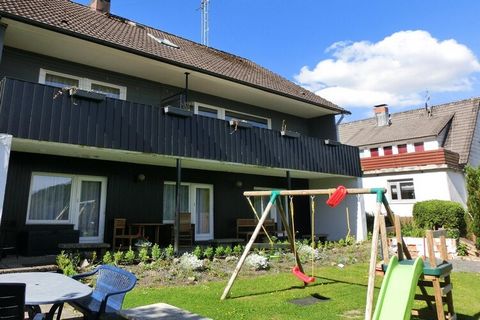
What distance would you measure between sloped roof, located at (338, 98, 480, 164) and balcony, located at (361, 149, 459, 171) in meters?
2.88

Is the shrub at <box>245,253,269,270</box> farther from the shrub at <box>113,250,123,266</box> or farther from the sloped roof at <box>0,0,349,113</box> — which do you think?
the sloped roof at <box>0,0,349,113</box>

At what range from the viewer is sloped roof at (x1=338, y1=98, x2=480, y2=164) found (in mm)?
25297

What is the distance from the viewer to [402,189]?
A: 22516 mm

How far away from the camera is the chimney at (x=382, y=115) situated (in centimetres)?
3161

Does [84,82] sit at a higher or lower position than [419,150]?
lower

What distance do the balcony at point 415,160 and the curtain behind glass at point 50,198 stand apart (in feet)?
62.4

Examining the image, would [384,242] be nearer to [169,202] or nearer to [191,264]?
[191,264]

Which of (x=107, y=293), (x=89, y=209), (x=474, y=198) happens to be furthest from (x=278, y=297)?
(x=474, y=198)

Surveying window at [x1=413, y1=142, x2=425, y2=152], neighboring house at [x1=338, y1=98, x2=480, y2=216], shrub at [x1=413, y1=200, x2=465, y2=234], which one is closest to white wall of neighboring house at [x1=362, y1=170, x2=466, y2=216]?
neighboring house at [x1=338, y1=98, x2=480, y2=216]

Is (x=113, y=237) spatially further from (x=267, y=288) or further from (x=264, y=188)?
(x=264, y=188)

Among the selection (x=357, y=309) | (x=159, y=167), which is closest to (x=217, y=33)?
(x=159, y=167)

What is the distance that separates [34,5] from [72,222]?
21.2 ft

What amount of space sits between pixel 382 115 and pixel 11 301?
107 ft

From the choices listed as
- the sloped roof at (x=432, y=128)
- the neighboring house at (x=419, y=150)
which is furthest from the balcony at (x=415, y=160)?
the sloped roof at (x=432, y=128)
